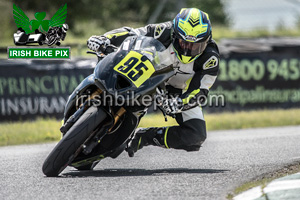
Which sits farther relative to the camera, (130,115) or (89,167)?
(89,167)

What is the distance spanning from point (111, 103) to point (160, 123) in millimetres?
6354

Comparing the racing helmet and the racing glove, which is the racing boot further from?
the racing glove

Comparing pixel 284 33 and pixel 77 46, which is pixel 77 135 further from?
pixel 284 33

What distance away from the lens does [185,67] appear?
19.3ft

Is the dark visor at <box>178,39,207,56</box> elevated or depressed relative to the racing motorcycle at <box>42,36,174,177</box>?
elevated

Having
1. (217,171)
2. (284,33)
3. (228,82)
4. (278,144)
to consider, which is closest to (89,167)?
(217,171)

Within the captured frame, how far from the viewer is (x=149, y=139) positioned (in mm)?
6152

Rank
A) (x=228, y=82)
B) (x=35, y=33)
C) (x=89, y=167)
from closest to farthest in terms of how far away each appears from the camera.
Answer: (x=89, y=167), (x=228, y=82), (x=35, y=33)

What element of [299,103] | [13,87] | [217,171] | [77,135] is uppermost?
[77,135]

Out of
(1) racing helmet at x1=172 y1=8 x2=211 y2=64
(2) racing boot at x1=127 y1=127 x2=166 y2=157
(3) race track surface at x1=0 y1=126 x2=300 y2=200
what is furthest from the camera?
(2) racing boot at x1=127 y1=127 x2=166 y2=157

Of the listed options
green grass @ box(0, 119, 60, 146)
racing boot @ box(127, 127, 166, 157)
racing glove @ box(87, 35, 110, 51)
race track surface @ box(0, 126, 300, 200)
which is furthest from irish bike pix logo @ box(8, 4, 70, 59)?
racing glove @ box(87, 35, 110, 51)

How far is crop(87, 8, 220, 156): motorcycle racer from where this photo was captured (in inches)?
214

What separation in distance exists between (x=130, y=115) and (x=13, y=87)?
6754 mm

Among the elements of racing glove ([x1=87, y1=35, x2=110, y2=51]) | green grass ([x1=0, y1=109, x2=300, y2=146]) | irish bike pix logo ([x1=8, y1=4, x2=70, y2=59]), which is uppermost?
racing glove ([x1=87, y1=35, x2=110, y2=51])
